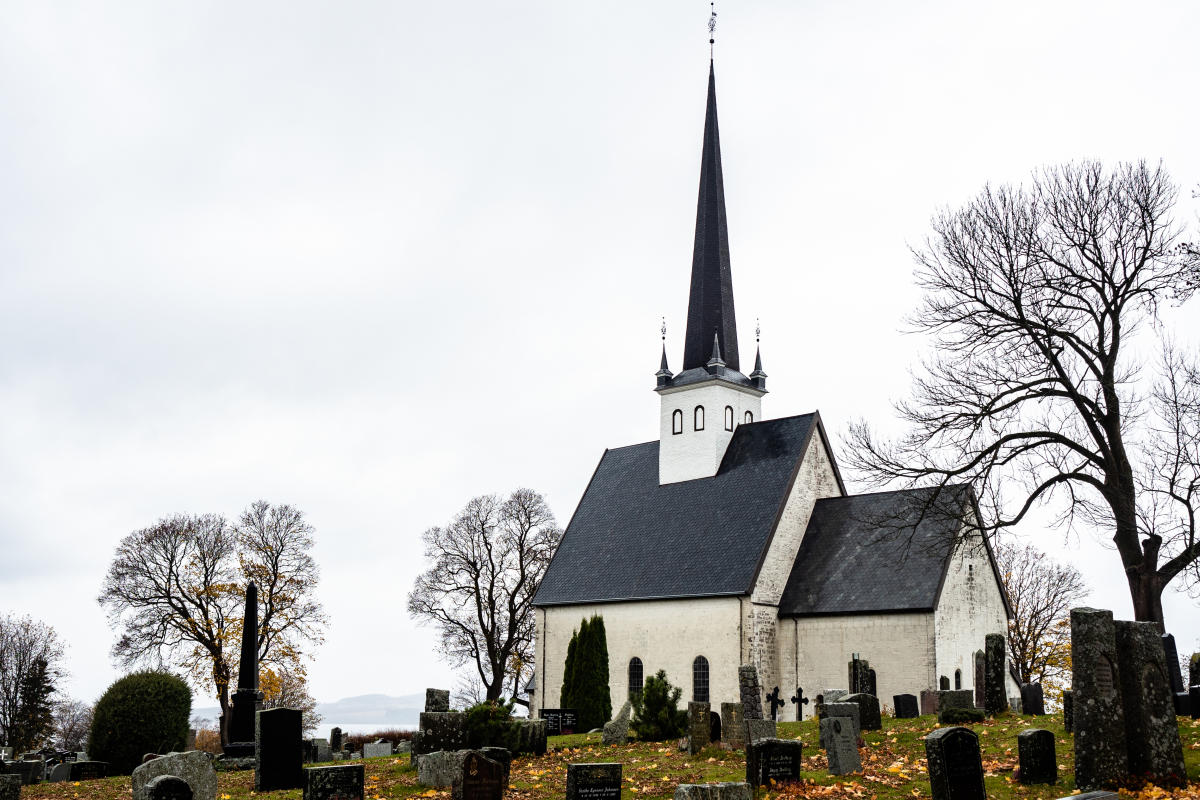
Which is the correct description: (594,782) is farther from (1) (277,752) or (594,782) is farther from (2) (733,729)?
Result: (2) (733,729)

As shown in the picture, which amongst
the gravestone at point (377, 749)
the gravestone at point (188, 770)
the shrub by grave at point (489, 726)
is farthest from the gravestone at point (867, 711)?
the gravestone at point (377, 749)

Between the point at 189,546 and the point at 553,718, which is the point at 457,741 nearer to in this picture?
the point at 553,718

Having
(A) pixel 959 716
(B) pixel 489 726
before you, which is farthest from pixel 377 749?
(A) pixel 959 716

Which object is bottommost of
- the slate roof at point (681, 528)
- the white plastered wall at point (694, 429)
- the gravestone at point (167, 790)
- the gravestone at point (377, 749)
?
the gravestone at point (377, 749)

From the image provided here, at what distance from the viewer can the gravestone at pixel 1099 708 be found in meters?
11.9

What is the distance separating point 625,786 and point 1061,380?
14090 mm

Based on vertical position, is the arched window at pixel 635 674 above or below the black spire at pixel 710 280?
below

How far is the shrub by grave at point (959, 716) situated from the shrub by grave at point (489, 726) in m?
7.97

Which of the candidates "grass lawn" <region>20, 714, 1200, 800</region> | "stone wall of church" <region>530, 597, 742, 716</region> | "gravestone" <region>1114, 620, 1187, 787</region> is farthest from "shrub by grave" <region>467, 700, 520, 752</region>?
"stone wall of church" <region>530, 597, 742, 716</region>

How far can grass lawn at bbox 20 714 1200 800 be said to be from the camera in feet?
42.5

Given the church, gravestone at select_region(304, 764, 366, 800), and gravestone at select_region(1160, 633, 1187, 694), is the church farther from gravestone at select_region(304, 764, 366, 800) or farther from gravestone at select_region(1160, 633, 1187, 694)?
gravestone at select_region(304, 764, 366, 800)

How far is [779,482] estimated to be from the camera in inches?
1352

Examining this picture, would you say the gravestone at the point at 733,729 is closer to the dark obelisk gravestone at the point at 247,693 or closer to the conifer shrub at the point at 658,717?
the conifer shrub at the point at 658,717

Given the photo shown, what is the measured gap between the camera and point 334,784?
12484 millimetres
